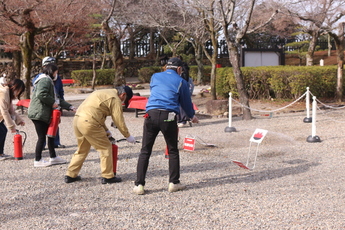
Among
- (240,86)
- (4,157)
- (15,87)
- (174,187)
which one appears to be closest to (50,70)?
(15,87)

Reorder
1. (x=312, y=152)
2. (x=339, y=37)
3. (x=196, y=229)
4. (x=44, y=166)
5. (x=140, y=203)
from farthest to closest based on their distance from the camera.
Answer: (x=339, y=37) → (x=312, y=152) → (x=44, y=166) → (x=140, y=203) → (x=196, y=229)

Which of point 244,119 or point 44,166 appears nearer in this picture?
point 44,166

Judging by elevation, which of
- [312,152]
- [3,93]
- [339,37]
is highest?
[339,37]

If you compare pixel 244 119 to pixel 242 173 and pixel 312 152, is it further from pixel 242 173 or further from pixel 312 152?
pixel 242 173

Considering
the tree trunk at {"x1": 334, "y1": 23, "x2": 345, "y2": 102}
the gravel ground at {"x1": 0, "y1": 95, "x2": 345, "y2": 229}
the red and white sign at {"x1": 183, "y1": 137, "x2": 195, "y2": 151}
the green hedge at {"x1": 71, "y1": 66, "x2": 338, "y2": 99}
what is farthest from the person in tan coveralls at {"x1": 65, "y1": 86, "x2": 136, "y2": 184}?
the tree trunk at {"x1": 334, "y1": 23, "x2": 345, "y2": 102}

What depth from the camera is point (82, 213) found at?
4.32 m

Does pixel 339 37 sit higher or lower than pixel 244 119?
higher

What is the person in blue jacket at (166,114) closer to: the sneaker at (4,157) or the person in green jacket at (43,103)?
the person in green jacket at (43,103)

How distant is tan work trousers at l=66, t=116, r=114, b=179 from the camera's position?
4965 mm

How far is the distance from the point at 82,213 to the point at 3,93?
3.01 meters

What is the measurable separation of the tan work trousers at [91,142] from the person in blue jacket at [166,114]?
18.5 inches

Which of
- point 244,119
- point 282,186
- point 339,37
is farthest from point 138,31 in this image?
point 282,186

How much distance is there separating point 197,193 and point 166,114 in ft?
3.18

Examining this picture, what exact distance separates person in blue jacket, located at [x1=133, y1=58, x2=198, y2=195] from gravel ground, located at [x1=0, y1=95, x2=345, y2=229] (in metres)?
0.28
